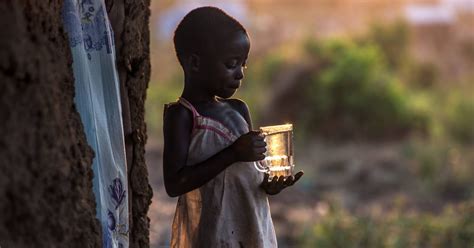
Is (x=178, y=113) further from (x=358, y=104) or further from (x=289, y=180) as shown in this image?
(x=358, y=104)

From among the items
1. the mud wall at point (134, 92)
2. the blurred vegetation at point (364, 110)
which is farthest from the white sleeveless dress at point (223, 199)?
the blurred vegetation at point (364, 110)

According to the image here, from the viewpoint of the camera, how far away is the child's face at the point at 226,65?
3691mm

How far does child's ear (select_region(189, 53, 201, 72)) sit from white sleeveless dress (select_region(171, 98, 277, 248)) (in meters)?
0.10

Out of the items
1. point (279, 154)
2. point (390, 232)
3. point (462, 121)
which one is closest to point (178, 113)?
point (279, 154)

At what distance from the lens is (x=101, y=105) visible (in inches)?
142

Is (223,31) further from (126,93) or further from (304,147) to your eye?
(304,147)

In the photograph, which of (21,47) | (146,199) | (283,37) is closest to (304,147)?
(146,199)

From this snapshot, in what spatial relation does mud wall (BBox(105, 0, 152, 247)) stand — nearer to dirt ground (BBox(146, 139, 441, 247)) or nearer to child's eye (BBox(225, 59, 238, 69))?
child's eye (BBox(225, 59, 238, 69))

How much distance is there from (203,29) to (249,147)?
1.36 feet

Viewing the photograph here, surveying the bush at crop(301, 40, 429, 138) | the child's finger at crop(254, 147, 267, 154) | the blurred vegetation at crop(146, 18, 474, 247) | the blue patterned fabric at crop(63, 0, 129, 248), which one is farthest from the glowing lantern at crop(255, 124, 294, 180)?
the bush at crop(301, 40, 429, 138)

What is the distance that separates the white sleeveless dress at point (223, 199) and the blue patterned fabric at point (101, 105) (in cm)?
22

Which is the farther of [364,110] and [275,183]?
[364,110]

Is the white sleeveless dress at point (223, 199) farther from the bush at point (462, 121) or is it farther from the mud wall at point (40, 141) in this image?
the bush at point (462, 121)

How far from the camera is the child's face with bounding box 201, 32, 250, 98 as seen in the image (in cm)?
369
